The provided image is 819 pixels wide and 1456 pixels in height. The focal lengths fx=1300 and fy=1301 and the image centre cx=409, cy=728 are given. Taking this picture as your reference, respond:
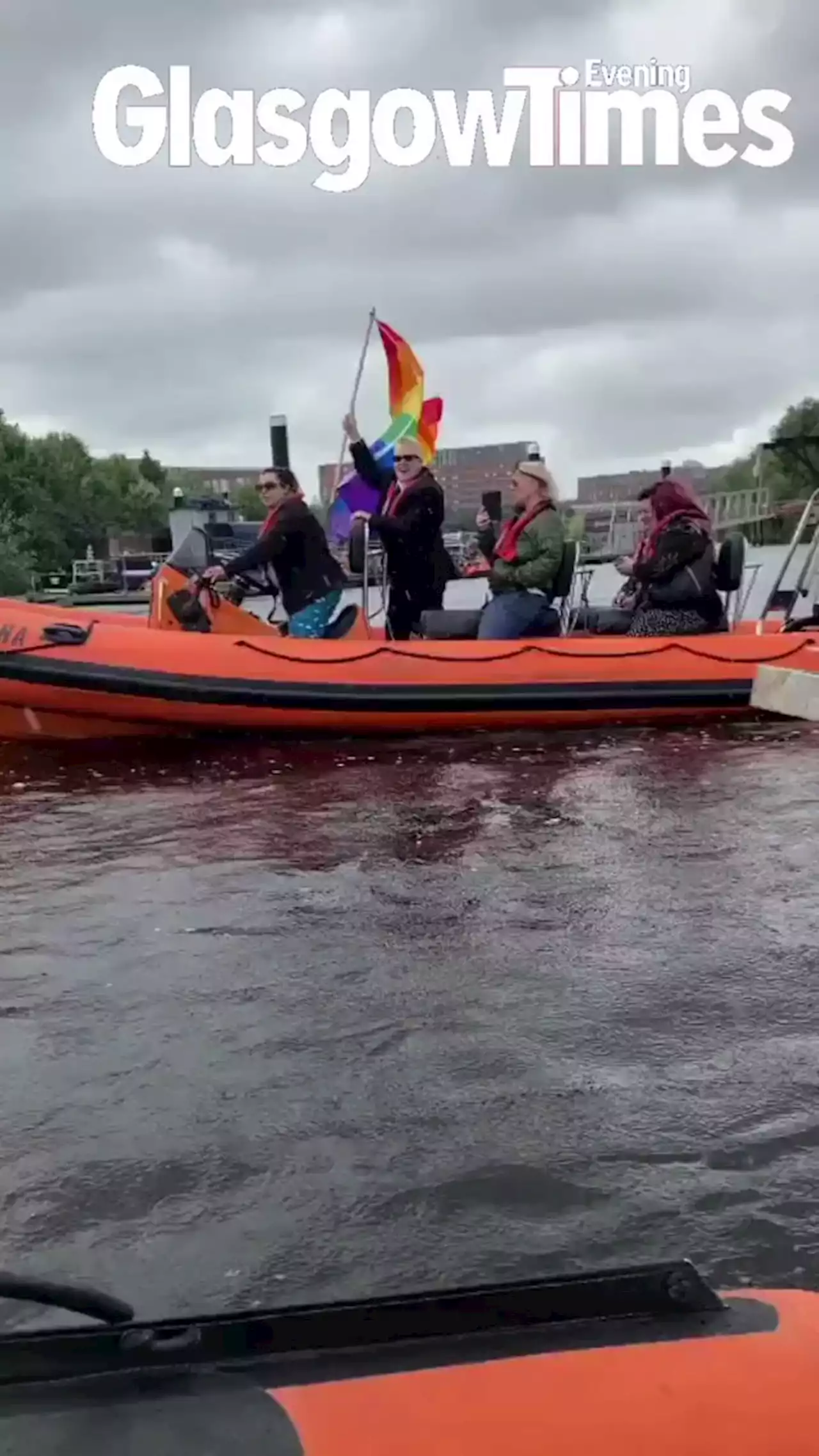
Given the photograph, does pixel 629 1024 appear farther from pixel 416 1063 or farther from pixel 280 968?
pixel 280 968

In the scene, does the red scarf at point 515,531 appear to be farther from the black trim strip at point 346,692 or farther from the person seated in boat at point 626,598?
the black trim strip at point 346,692

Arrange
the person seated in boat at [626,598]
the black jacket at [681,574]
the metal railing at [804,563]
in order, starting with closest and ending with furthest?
the black jacket at [681,574] < the person seated in boat at [626,598] < the metal railing at [804,563]

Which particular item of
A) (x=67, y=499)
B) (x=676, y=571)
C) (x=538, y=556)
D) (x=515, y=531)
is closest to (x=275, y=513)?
(x=515, y=531)

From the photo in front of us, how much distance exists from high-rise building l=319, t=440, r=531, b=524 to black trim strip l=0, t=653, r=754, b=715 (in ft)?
4.32

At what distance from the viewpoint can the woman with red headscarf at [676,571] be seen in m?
7.01

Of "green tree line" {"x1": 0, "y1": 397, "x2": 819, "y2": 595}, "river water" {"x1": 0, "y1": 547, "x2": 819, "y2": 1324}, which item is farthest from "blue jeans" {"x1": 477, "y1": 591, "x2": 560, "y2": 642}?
"green tree line" {"x1": 0, "y1": 397, "x2": 819, "y2": 595}

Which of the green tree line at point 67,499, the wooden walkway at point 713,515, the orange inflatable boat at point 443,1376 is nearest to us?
the orange inflatable boat at point 443,1376

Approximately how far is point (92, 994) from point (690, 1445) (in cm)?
223

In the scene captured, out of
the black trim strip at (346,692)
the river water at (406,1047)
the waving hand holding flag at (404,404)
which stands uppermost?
the waving hand holding flag at (404,404)

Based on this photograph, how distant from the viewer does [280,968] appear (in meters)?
3.24

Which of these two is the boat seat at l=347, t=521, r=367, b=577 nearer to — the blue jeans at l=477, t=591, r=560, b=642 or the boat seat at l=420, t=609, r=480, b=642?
the boat seat at l=420, t=609, r=480, b=642

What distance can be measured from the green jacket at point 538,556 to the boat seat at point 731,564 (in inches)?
38.5

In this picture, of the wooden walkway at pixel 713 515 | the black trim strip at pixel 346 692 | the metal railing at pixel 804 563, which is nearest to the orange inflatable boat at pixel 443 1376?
the black trim strip at pixel 346 692

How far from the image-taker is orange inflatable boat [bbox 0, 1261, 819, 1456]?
110 centimetres
